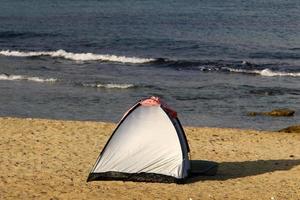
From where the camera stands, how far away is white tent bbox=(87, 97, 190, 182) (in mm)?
14477

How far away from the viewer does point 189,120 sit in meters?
23.1

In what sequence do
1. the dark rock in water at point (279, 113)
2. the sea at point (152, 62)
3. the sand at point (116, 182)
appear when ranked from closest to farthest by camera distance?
the sand at point (116, 182) < the dark rock in water at point (279, 113) < the sea at point (152, 62)

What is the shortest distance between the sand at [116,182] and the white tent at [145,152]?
26 centimetres

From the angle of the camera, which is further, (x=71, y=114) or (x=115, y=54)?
(x=115, y=54)

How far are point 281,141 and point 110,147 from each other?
228 inches

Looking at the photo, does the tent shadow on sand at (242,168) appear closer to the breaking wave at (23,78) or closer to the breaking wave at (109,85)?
the breaking wave at (109,85)

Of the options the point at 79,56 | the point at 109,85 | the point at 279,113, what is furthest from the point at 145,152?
the point at 79,56

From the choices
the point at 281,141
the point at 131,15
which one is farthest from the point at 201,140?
the point at 131,15

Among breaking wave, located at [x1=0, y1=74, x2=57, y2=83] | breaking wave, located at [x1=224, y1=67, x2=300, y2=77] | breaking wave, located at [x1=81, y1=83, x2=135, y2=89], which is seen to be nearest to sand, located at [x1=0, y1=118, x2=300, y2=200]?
breaking wave, located at [x1=81, y1=83, x2=135, y2=89]

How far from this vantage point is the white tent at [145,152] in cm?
1448

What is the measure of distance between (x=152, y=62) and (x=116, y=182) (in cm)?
2450

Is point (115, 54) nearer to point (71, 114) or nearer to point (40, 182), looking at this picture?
point (71, 114)

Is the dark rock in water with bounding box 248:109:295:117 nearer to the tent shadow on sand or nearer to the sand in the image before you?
the sand

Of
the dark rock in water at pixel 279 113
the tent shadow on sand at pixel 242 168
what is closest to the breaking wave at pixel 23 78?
the dark rock in water at pixel 279 113
